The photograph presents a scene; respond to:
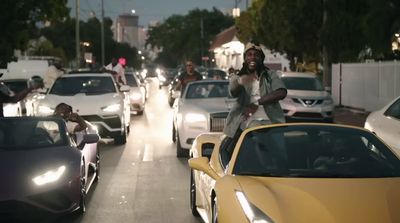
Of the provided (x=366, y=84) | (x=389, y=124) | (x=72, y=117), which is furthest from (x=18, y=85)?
(x=389, y=124)

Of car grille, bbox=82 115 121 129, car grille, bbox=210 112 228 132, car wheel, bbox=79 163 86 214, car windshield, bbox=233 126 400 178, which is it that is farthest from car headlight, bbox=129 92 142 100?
car windshield, bbox=233 126 400 178

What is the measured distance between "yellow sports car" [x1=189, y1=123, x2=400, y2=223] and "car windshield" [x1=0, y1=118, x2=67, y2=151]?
2.49 metres

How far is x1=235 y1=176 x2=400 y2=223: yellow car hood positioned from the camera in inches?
201

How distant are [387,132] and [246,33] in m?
47.8

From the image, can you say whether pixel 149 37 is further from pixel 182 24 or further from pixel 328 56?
pixel 328 56

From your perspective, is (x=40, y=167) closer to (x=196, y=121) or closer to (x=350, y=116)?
(x=196, y=121)

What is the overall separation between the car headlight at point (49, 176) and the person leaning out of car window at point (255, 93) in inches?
72.0

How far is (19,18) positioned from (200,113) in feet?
36.4

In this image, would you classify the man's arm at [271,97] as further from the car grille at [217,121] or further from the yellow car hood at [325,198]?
the car grille at [217,121]

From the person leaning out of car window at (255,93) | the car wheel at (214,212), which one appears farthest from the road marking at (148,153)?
the car wheel at (214,212)

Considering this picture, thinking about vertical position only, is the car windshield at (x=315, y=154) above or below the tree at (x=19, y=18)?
below

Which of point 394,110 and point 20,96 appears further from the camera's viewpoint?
point 20,96

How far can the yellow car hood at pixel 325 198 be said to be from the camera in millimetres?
5105

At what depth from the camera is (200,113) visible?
1355 cm
